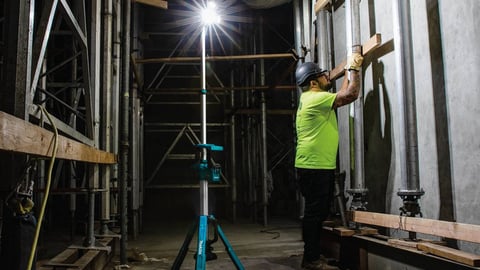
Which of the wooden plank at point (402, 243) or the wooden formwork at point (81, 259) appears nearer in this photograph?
the wooden plank at point (402, 243)

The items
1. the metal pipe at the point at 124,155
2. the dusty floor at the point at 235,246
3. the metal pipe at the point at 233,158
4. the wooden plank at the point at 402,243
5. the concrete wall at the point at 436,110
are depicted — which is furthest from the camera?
the metal pipe at the point at 233,158

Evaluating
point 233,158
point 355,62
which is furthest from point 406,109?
point 233,158

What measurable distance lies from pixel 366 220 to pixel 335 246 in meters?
0.70

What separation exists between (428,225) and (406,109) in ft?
2.62

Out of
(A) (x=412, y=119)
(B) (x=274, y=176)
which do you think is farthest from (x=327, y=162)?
(B) (x=274, y=176)

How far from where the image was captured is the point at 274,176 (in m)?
10.2

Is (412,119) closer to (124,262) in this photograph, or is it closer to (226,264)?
(226,264)

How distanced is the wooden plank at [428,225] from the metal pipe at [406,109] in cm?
9

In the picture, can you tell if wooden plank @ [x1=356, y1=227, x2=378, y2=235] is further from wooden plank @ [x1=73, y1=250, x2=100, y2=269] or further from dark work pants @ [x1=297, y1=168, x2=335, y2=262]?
wooden plank @ [x1=73, y1=250, x2=100, y2=269]

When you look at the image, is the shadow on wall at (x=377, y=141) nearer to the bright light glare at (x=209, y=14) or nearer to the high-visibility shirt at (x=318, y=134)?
the high-visibility shirt at (x=318, y=134)

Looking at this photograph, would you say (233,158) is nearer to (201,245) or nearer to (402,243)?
(201,245)

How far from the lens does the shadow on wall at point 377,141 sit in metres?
3.10

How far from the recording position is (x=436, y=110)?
2457 millimetres

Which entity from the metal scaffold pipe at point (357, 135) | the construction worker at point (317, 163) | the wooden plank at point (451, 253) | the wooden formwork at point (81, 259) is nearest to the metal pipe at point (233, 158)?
the wooden formwork at point (81, 259)
